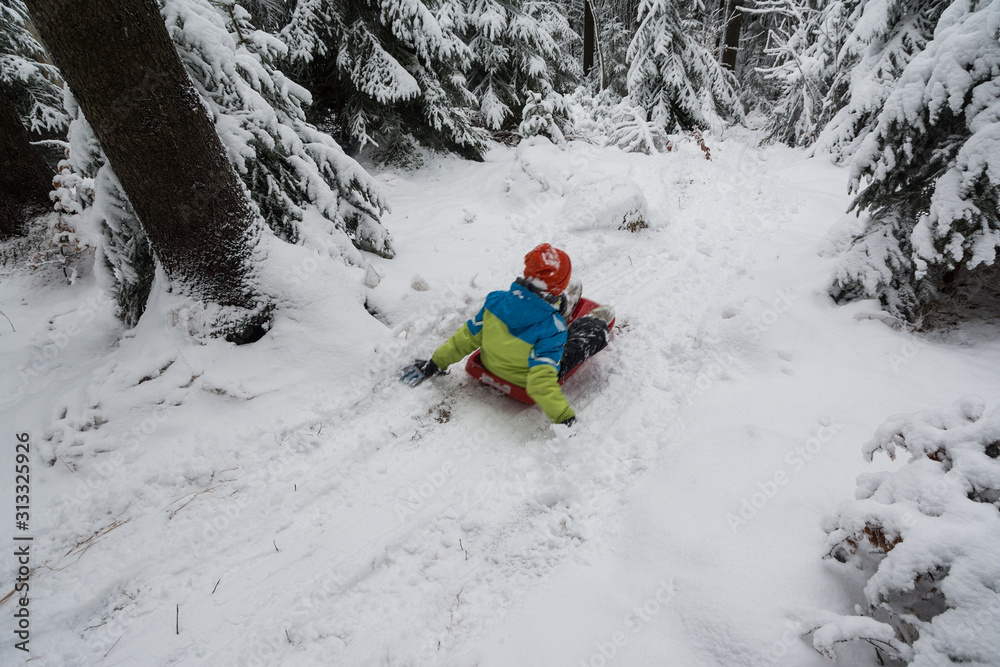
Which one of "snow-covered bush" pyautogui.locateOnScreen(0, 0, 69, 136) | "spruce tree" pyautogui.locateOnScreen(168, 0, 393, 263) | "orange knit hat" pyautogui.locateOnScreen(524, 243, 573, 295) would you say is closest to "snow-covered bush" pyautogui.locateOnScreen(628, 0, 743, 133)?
"spruce tree" pyautogui.locateOnScreen(168, 0, 393, 263)

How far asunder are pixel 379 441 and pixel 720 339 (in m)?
2.93

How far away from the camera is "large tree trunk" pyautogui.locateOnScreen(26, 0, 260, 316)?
2.70 m

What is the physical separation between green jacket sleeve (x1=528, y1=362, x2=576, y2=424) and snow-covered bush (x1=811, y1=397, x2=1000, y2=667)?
164 cm

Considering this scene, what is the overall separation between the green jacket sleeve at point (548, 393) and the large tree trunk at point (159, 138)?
2394 millimetres

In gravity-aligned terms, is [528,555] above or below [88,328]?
below

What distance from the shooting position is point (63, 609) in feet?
7.26

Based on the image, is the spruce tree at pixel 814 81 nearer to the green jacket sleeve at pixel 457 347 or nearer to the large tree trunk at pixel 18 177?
the green jacket sleeve at pixel 457 347

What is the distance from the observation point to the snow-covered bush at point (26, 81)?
268 inches

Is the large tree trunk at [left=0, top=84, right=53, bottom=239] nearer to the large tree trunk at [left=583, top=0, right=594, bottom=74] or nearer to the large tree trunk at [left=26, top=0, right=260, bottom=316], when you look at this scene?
the large tree trunk at [left=26, top=0, right=260, bottom=316]

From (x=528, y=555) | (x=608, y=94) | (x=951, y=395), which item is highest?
(x=608, y=94)

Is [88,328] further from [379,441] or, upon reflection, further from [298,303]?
[379,441]

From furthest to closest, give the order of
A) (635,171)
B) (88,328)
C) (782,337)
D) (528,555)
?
Result: 1. (635,171)
2. (88,328)
3. (782,337)
4. (528,555)

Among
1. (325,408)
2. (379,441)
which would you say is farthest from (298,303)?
(379,441)

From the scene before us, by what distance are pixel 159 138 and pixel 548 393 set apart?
321 centimetres
